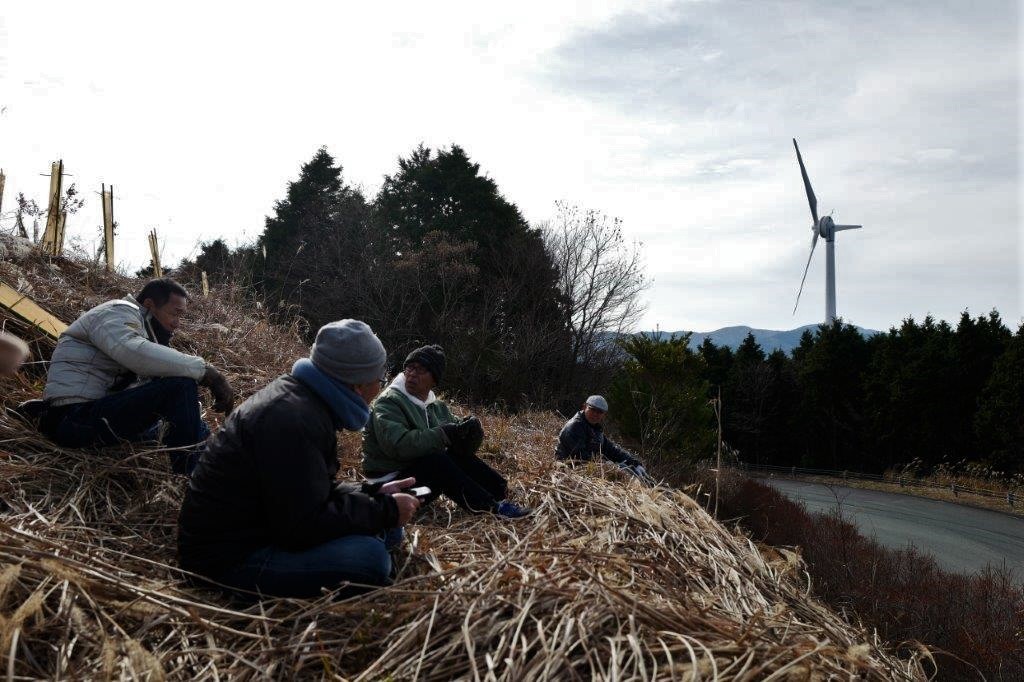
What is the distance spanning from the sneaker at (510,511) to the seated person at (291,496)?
1.52 m

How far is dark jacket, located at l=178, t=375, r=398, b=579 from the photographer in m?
2.51

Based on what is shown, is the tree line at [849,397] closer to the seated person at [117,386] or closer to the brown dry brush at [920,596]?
the brown dry brush at [920,596]

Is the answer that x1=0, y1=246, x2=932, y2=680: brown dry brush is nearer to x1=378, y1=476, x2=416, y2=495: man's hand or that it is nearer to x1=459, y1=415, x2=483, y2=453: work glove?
x1=378, y1=476, x2=416, y2=495: man's hand

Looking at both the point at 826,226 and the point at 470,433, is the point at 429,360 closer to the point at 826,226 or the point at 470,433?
the point at 470,433

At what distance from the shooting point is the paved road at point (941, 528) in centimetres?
1675

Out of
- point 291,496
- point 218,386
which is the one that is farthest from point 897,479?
point 291,496

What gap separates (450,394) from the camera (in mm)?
21156

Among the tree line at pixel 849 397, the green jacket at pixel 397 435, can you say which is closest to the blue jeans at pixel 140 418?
the green jacket at pixel 397 435

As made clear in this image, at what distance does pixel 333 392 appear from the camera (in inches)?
106

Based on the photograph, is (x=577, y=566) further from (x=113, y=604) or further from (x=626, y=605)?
(x=113, y=604)

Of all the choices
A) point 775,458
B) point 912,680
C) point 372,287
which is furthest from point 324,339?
point 775,458

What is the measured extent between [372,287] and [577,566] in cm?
2078

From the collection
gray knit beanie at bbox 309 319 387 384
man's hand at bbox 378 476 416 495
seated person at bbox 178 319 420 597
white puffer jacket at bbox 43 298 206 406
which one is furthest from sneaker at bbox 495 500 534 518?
white puffer jacket at bbox 43 298 206 406

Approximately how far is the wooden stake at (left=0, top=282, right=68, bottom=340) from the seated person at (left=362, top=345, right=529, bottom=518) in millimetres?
2925
